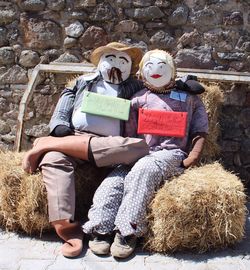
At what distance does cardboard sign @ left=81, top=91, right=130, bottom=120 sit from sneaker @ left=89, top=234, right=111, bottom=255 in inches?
32.9

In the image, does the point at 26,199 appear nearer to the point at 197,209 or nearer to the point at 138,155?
the point at 138,155

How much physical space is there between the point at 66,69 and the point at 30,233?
4.65ft

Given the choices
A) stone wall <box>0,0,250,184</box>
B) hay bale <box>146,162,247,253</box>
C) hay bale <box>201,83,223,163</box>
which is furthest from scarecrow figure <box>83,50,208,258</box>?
stone wall <box>0,0,250,184</box>

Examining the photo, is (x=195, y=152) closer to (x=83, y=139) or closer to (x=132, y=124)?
(x=132, y=124)

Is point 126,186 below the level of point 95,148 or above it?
below

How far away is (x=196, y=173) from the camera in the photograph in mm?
3006

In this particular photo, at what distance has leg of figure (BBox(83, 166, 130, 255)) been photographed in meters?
2.82

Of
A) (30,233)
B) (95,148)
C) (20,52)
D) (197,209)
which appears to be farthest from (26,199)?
(20,52)

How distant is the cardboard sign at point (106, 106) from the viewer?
10.7 ft

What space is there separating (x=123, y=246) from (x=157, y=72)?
3.97 feet

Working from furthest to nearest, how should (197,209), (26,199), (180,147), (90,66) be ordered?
(90,66) → (180,147) → (26,199) → (197,209)

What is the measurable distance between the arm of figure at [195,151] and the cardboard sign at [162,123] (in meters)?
0.10

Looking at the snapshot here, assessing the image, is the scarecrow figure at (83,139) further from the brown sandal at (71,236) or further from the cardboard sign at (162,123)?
the cardboard sign at (162,123)

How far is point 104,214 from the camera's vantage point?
2863mm
